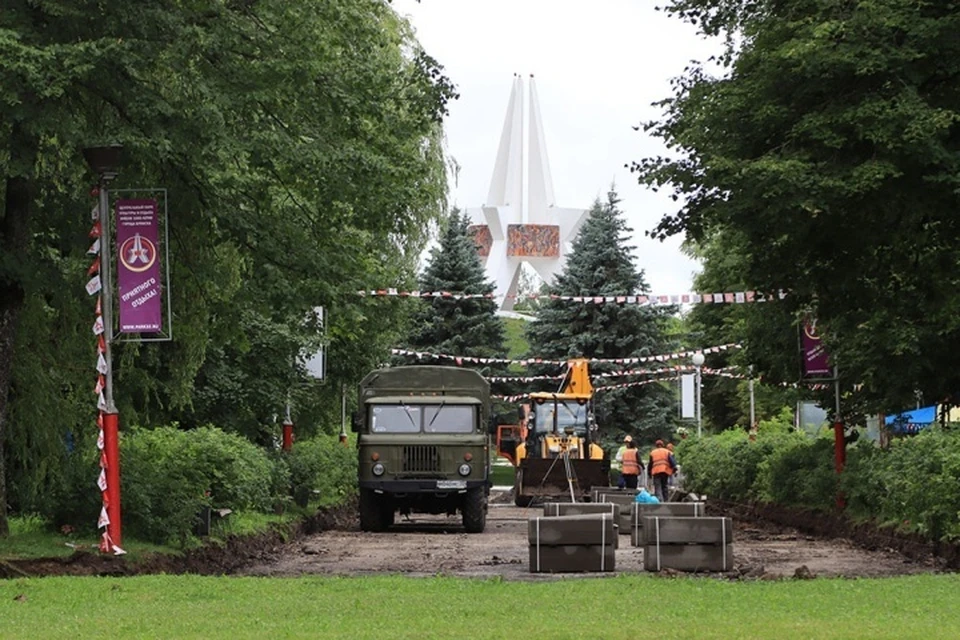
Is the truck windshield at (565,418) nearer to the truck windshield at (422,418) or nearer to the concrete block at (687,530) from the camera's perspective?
the truck windshield at (422,418)

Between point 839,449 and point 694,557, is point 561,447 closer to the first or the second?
point 839,449

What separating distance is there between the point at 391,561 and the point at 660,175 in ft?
21.9

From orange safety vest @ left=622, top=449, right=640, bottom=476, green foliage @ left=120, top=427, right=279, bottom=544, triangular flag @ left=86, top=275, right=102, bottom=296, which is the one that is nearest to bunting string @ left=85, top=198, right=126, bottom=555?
triangular flag @ left=86, top=275, right=102, bottom=296

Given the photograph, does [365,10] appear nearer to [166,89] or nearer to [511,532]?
[166,89]

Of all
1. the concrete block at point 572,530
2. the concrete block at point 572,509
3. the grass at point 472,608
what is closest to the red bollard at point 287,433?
the concrete block at point 572,509

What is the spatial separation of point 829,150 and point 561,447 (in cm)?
2619

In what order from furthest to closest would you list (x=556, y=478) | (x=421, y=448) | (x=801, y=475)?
(x=556, y=478), (x=801, y=475), (x=421, y=448)

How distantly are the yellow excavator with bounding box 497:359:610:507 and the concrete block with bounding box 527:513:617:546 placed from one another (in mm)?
22068

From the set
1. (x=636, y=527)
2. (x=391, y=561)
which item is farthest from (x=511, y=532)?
(x=391, y=561)

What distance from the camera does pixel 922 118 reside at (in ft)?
68.8

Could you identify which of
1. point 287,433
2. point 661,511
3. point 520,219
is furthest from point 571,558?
point 520,219

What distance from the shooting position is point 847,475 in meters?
31.8

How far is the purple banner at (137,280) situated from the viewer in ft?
67.4

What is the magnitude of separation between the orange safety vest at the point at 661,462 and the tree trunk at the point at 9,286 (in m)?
21.0
